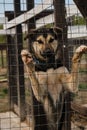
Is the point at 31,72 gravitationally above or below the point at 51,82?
above

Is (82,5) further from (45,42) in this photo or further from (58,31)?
(45,42)

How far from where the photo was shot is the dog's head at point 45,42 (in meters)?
3.29

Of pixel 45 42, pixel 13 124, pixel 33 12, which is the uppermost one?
pixel 33 12

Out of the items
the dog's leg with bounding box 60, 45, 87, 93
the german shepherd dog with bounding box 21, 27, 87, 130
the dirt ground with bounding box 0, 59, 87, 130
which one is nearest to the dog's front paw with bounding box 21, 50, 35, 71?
the german shepherd dog with bounding box 21, 27, 87, 130

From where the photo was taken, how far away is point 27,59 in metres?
3.04

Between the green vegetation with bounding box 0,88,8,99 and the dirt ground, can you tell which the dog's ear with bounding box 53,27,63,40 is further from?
the green vegetation with bounding box 0,88,8,99

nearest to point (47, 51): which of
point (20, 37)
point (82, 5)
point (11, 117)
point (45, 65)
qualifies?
point (45, 65)

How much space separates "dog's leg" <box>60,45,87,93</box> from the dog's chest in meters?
0.06

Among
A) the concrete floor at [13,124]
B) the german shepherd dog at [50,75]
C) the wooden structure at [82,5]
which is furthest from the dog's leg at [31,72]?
the concrete floor at [13,124]

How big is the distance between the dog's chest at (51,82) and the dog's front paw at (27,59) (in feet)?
0.68

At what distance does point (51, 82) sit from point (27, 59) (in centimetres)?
41

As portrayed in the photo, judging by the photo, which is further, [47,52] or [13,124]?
[13,124]

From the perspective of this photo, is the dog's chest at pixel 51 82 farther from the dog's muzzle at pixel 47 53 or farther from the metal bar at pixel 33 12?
the metal bar at pixel 33 12

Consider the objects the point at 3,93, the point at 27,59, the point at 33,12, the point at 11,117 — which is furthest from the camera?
the point at 3,93
